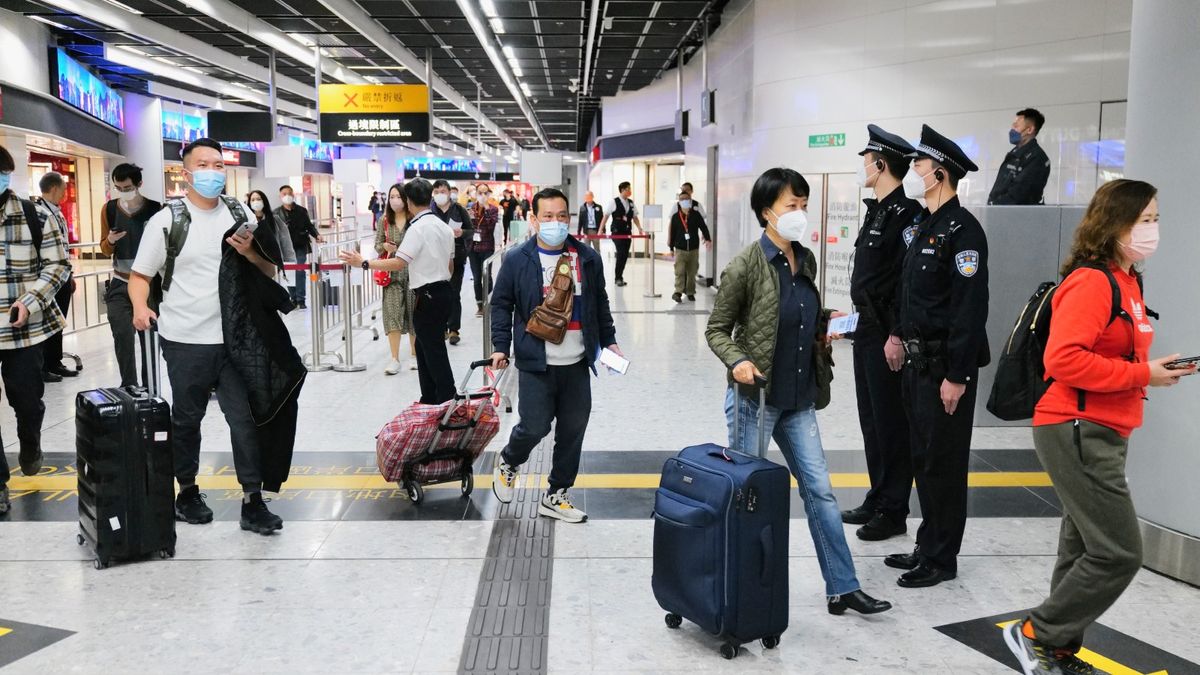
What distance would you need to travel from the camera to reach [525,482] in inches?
215

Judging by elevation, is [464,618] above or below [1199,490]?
below

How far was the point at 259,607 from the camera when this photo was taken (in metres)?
3.69

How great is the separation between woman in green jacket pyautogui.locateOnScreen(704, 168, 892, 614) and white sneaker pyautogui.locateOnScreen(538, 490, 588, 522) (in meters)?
1.33

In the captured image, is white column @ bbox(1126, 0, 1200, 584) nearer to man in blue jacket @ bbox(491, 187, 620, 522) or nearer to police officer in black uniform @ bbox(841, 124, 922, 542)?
police officer in black uniform @ bbox(841, 124, 922, 542)

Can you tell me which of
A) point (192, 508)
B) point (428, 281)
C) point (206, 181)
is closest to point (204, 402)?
point (192, 508)

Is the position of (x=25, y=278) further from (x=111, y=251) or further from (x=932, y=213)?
(x=932, y=213)

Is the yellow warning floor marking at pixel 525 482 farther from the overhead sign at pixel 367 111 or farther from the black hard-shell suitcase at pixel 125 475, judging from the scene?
the overhead sign at pixel 367 111

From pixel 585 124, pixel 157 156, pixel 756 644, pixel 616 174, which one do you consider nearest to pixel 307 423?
pixel 756 644

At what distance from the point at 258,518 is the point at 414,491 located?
2.57ft

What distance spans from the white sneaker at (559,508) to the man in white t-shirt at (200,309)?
1.21 metres

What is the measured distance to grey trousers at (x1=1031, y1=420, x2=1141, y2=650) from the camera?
2889 millimetres

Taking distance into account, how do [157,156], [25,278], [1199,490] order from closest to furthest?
[1199,490] < [25,278] < [157,156]

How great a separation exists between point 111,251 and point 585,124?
36126 mm

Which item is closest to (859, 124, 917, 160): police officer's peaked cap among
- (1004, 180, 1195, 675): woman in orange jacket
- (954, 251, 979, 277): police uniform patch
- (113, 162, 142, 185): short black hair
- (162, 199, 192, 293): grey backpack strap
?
(954, 251, 979, 277): police uniform patch
